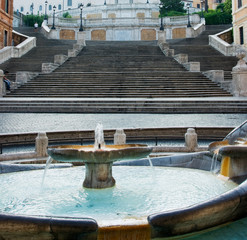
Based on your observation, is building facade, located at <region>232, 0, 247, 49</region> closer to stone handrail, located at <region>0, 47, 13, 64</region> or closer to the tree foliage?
stone handrail, located at <region>0, 47, 13, 64</region>

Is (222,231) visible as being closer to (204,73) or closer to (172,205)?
(172,205)

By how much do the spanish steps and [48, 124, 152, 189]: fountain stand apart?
1065 cm

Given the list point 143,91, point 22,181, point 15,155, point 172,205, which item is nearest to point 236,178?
point 172,205

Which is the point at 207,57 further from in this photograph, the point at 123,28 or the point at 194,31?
the point at 123,28

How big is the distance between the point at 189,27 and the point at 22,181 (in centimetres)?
4243

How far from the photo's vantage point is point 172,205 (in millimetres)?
4422

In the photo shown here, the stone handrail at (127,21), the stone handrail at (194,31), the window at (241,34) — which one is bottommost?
the window at (241,34)

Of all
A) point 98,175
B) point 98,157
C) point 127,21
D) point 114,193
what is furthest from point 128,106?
point 127,21

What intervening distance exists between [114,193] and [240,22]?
33577 millimetres

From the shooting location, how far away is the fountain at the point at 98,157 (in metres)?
4.78

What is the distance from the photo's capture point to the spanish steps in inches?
627

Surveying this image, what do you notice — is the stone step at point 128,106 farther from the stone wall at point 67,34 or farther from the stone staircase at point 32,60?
the stone wall at point 67,34

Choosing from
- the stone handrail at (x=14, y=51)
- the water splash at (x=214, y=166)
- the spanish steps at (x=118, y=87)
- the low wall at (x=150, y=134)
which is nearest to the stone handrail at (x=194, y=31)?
the spanish steps at (x=118, y=87)

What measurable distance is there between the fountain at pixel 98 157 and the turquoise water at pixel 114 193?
0.58 ft
